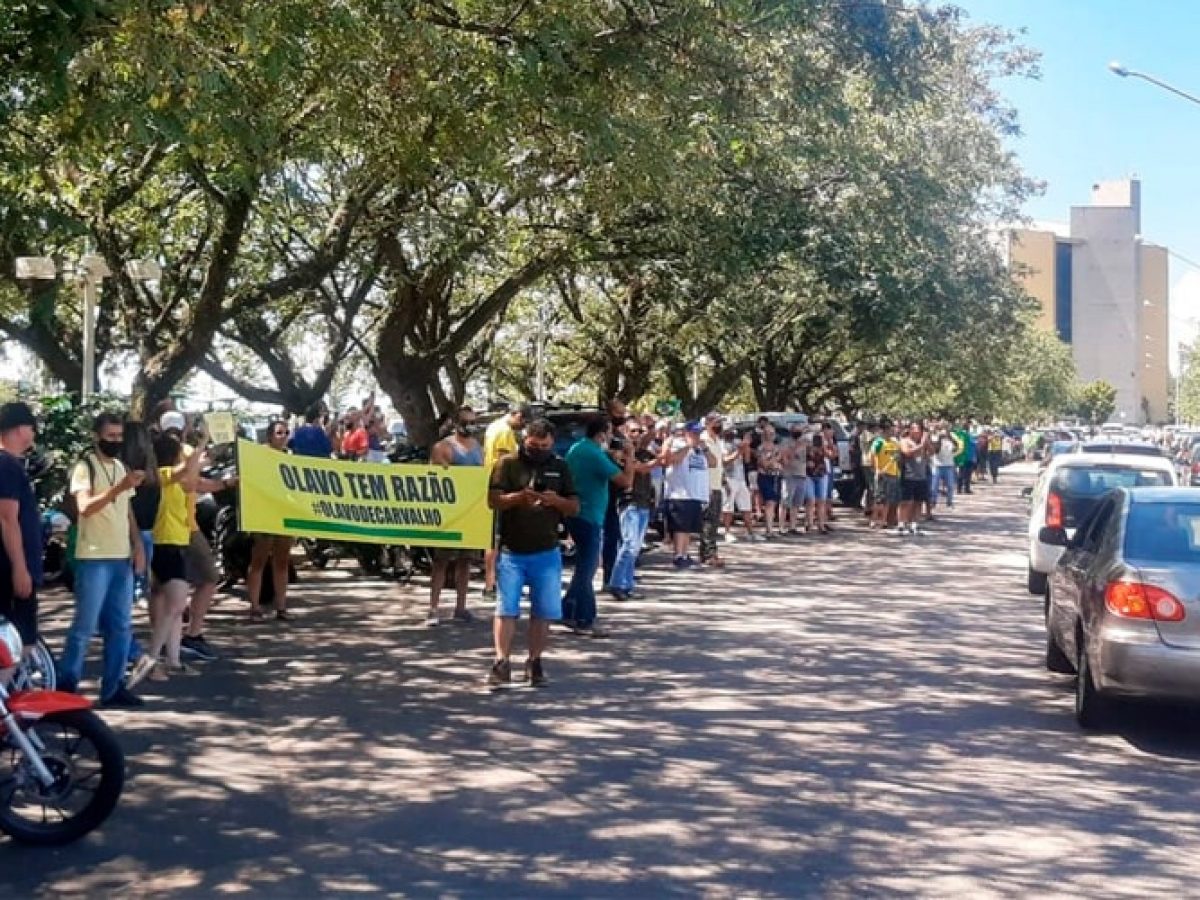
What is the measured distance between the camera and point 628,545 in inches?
575

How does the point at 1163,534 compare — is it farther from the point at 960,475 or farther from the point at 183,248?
the point at 960,475

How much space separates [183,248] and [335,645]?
10940mm

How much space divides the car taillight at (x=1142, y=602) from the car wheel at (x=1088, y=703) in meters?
0.47

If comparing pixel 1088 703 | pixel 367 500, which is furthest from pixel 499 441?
pixel 1088 703

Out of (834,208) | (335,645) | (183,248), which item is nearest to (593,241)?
(834,208)

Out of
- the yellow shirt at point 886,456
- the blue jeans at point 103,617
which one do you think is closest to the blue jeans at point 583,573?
the blue jeans at point 103,617

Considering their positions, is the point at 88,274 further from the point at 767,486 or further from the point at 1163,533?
the point at 1163,533

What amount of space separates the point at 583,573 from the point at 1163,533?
4.91 meters

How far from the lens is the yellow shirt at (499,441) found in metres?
13.4

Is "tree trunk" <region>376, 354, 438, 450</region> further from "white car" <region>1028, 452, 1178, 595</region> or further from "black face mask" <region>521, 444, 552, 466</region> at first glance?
"black face mask" <region>521, 444, 552, 466</region>

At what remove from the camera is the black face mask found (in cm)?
960

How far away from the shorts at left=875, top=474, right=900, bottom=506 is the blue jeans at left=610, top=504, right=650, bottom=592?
396 inches

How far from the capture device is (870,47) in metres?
12.2

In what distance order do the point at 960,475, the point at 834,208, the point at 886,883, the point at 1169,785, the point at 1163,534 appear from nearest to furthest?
the point at 886,883
the point at 1169,785
the point at 1163,534
the point at 834,208
the point at 960,475
